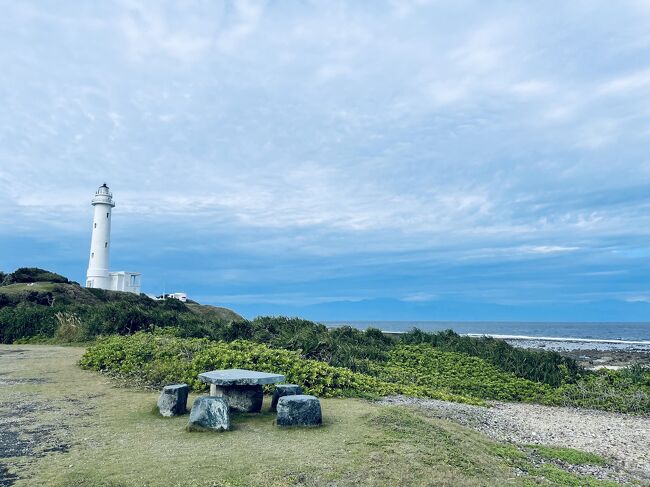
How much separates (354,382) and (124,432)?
568 centimetres

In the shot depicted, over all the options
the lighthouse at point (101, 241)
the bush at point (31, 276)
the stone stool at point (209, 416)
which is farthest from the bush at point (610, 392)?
the lighthouse at point (101, 241)

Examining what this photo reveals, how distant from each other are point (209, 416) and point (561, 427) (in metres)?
6.92

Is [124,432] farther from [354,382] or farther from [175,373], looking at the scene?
[354,382]

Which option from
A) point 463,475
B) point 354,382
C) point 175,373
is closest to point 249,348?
point 175,373

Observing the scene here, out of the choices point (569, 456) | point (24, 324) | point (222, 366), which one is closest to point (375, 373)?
point (222, 366)

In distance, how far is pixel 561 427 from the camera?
10516 mm

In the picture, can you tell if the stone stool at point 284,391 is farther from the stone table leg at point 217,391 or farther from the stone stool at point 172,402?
the stone stool at point 172,402

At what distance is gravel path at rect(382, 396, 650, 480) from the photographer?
8.88 meters

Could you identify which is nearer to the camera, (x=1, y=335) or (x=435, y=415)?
(x=435, y=415)

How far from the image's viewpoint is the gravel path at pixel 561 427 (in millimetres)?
8883

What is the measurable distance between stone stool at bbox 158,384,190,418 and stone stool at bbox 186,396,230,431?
1087 mm

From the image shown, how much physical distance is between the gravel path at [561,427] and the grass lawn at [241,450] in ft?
3.75

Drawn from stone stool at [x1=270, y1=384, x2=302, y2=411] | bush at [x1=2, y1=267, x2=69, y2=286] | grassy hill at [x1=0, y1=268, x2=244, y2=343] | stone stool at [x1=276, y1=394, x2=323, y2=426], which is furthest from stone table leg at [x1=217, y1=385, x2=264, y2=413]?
Answer: bush at [x1=2, y1=267, x2=69, y2=286]

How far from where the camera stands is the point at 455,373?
53.1ft
